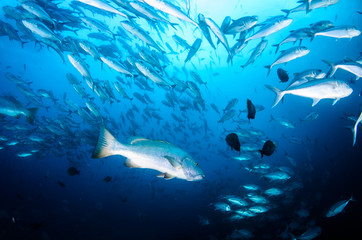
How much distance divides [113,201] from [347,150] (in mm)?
30565

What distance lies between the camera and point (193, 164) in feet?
7.50

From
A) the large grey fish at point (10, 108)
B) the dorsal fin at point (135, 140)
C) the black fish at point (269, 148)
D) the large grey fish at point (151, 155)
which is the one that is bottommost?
the large grey fish at point (10, 108)

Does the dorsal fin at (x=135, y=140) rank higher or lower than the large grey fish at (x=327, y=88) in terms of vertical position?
lower

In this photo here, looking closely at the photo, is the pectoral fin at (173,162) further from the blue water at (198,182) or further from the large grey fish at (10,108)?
the large grey fish at (10,108)

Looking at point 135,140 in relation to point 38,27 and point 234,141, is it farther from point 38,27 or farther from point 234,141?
point 38,27

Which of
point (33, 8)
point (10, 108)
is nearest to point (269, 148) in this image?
point (10, 108)

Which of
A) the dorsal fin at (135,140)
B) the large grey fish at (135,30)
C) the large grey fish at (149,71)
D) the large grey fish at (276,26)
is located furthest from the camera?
the large grey fish at (135,30)

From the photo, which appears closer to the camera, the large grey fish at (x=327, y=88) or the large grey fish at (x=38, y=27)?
the large grey fish at (x=327, y=88)

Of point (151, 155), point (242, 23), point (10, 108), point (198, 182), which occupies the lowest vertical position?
point (198, 182)

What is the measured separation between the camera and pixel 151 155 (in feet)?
7.29

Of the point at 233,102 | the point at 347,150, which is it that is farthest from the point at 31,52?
the point at 347,150

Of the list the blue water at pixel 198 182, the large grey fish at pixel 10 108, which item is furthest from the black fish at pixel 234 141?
the large grey fish at pixel 10 108

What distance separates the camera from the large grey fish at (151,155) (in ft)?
7.27

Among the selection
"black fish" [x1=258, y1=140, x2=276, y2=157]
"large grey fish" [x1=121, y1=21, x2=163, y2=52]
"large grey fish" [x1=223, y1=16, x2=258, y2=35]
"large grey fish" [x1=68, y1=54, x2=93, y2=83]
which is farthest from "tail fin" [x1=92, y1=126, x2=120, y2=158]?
"large grey fish" [x1=121, y1=21, x2=163, y2=52]
